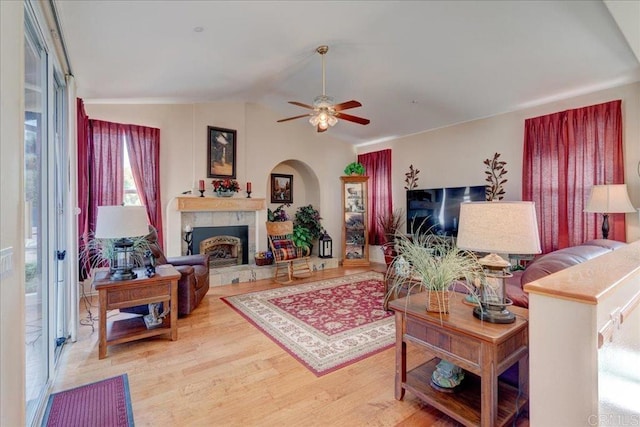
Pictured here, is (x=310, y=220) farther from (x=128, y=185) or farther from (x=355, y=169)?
(x=128, y=185)

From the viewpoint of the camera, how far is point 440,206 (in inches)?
205

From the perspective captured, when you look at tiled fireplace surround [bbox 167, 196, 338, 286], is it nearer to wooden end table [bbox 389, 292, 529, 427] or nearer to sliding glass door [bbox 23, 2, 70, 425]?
sliding glass door [bbox 23, 2, 70, 425]

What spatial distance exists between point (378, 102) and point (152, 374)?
15.1 ft

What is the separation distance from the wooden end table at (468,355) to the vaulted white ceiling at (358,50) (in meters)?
2.61

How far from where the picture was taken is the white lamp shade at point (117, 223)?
8.09 feet

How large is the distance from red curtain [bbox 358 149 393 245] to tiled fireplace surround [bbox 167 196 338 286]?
8.33 feet

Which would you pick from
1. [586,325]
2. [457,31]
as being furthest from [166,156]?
[586,325]

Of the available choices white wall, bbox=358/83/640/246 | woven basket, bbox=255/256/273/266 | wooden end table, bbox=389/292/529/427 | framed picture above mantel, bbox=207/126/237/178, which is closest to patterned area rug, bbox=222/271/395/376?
wooden end table, bbox=389/292/529/427

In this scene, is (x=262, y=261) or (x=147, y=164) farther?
(x=262, y=261)

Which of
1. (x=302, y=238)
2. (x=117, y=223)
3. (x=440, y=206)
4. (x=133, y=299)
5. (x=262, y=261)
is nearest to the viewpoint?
(x=117, y=223)

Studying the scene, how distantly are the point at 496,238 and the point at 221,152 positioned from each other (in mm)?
4802

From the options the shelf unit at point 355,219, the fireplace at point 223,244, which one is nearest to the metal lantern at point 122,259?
the fireplace at point 223,244

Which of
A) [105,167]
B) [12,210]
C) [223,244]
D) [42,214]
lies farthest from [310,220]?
[12,210]

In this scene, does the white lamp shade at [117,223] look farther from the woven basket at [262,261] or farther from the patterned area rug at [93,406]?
the woven basket at [262,261]
